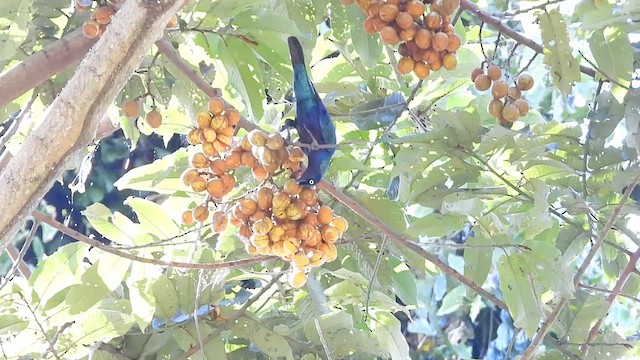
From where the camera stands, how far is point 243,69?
1.05 metres

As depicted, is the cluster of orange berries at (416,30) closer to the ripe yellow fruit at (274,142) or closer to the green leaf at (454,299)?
the ripe yellow fruit at (274,142)

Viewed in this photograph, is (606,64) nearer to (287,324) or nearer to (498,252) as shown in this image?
A: (498,252)

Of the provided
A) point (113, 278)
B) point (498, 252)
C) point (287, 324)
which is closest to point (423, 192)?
point (498, 252)

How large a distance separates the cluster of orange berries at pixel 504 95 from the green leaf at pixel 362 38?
155 millimetres

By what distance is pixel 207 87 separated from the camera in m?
1.02

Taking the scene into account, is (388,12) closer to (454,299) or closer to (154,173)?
(154,173)

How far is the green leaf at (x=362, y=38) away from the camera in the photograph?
1.11 m

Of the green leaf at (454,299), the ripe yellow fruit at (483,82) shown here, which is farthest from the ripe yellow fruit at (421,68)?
the green leaf at (454,299)

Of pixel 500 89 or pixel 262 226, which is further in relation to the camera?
pixel 500 89

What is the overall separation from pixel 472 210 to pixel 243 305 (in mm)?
396

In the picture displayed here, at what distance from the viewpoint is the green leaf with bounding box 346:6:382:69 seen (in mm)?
1112

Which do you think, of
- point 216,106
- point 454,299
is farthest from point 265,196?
point 454,299

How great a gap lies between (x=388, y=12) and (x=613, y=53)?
34 cm

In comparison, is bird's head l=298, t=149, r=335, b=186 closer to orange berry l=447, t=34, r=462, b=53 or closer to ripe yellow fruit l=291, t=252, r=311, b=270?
ripe yellow fruit l=291, t=252, r=311, b=270
